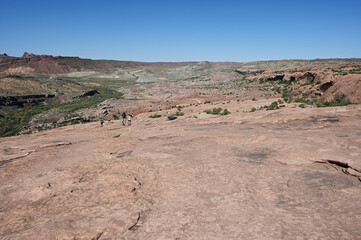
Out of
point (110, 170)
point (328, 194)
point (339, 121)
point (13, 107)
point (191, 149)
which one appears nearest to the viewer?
point (328, 194)

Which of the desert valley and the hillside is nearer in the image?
the desert valley

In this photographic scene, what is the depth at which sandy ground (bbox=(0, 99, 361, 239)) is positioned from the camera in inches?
184

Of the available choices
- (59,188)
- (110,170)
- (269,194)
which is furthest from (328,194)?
(59,188)

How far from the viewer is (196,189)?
639cm

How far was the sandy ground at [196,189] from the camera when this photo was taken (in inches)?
184

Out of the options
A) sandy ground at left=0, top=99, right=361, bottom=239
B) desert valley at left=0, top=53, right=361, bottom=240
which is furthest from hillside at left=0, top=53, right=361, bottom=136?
sandy ground at left=0, top=99, right=361, bottom=239

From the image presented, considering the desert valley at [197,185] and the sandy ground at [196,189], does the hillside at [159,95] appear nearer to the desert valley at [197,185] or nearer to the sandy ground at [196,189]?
the desert valley at [197,185]

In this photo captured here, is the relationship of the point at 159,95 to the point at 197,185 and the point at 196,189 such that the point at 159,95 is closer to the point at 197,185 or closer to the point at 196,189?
the point at 197,185

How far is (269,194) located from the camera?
5844mm

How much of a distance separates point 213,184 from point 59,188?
176 inches

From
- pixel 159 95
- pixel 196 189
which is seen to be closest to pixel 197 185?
pixel 196 189

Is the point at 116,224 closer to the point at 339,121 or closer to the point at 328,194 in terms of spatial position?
the point at 328,194

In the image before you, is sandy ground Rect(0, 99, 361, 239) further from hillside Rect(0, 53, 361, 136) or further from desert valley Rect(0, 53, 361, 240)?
hillside Rect(0, 53, 361, 136)

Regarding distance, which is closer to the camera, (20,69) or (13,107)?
(13,107)
